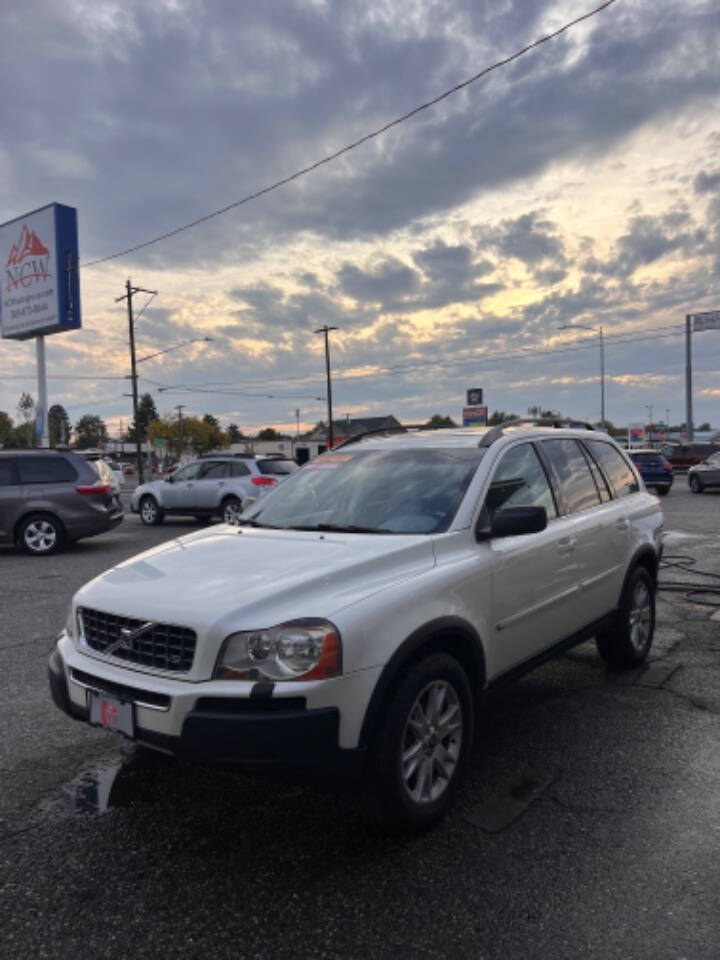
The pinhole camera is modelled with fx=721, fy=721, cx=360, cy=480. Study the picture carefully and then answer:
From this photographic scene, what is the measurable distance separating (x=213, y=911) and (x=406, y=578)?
55.7 inches

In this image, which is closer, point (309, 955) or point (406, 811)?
point (309, 955)

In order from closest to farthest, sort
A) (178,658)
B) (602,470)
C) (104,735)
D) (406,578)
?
(178,658), (406,578), (104,735), (602,470)

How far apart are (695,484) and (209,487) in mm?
16661

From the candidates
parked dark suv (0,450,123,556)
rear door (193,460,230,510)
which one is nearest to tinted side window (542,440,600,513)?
parked dark suv (0,450,123,556)

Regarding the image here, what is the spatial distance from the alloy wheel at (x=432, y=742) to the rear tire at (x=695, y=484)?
23.4 meters

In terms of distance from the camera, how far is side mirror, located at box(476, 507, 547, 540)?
11.4ft

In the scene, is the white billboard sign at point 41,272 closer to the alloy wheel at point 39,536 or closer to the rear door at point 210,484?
the rear door at point 210,484

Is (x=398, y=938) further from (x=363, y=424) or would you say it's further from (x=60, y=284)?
(x=363, y=424)

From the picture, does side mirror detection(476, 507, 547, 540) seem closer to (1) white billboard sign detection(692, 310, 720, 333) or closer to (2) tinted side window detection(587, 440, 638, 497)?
(2) tinted side window detection(587, 440, 638, 497)

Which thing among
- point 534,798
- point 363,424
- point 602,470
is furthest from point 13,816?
point 363,424

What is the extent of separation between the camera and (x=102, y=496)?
12.1 meters

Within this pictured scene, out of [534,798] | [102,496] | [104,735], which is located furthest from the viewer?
[102,496]

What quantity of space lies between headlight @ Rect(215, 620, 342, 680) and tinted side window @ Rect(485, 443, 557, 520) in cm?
141

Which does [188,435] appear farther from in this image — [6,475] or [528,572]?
[528,572]
